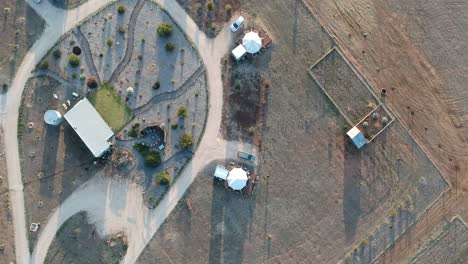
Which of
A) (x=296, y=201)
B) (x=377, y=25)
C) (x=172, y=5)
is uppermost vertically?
(x=172, y=5)

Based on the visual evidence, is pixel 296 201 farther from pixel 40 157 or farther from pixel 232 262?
pixel 40 157

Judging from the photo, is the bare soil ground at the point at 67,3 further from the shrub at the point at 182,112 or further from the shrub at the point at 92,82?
the shrub at the point at 182,112

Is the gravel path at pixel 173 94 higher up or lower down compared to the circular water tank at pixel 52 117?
higher up

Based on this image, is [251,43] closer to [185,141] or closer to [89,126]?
[185,141]

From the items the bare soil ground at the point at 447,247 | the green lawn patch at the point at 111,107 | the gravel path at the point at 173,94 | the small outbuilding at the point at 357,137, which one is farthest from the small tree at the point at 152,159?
the bare soil ground at the point at 447,247

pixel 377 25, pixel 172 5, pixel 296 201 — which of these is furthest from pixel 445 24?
pixel 172 5

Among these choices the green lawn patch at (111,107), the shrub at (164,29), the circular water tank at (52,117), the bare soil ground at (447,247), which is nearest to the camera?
the circular water tank at (52,117)

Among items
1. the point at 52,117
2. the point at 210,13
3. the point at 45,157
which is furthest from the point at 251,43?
the point at 45,157
